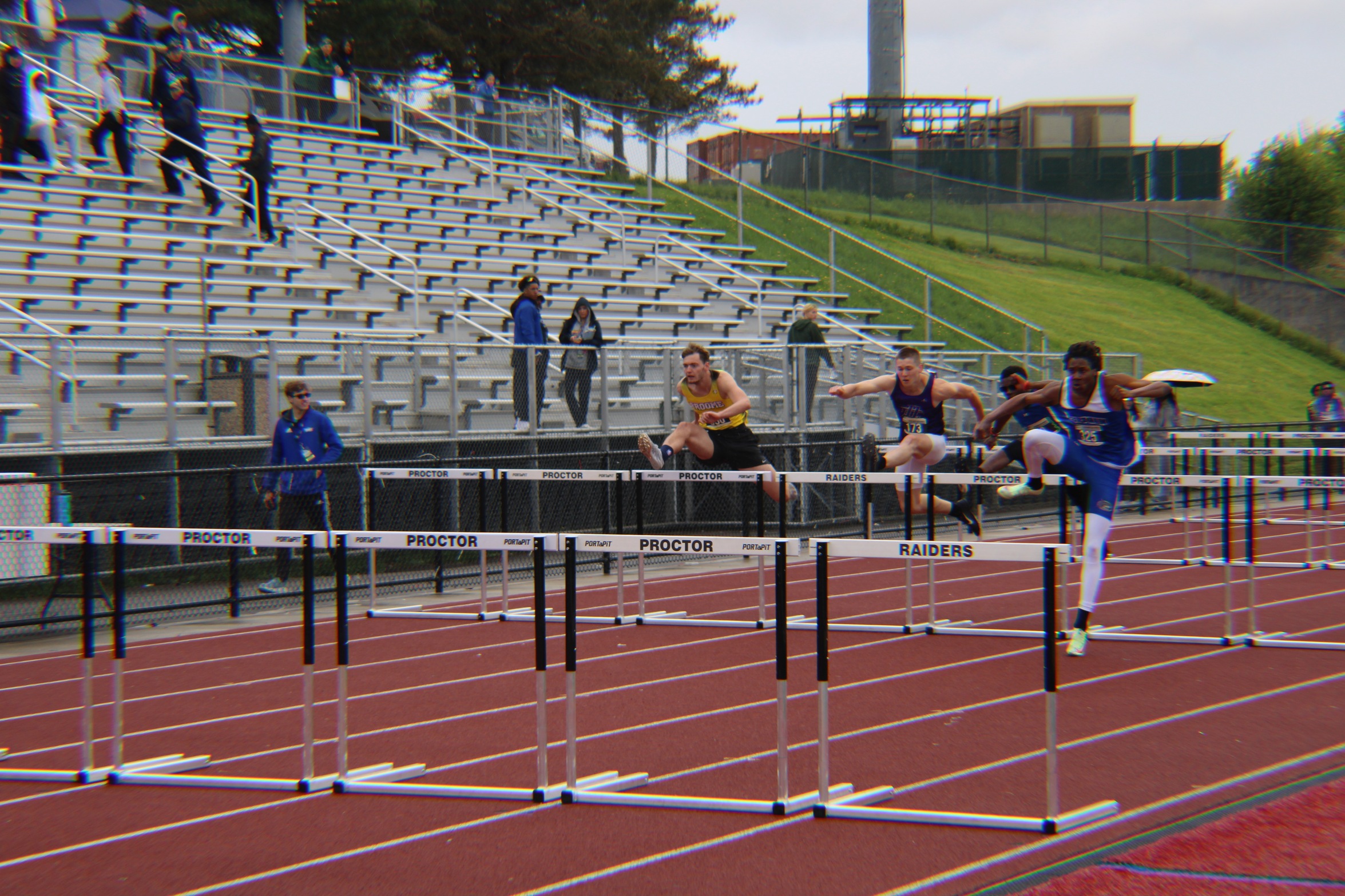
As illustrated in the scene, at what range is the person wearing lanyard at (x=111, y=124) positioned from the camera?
18328mm

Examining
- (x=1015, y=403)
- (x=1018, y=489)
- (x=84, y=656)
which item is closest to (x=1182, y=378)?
(x=1015, y=403)

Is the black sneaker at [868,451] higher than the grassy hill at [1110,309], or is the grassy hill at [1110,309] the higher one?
the grassy hill at [1110,309]

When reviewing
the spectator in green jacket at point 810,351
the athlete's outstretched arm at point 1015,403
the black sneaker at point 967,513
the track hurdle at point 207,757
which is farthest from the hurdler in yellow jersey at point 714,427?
the track hurdle at point 207,757

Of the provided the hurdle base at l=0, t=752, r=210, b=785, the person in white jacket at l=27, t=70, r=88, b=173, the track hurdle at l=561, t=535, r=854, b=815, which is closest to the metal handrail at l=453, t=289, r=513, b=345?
the person in white jacket at l=27, t=70, r=88, b=173

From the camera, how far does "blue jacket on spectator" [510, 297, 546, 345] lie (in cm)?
1474

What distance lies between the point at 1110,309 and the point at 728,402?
26.3 m

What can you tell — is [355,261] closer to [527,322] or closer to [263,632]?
[527,322]

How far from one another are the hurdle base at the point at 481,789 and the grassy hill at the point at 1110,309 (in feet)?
63.5

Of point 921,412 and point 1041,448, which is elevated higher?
point 921,412

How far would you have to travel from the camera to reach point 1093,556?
26.7ft

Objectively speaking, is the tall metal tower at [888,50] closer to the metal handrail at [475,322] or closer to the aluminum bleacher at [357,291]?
the aluminum bleacher at [357,291]

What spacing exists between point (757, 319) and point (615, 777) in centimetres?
1688

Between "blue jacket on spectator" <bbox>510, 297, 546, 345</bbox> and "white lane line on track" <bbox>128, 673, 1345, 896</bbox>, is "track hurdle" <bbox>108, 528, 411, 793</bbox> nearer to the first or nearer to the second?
"white lane line on track" <bbox>128, 673, 1345, 896</bbox>

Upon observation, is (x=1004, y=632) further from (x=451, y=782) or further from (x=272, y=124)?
(x=272, y=124)
